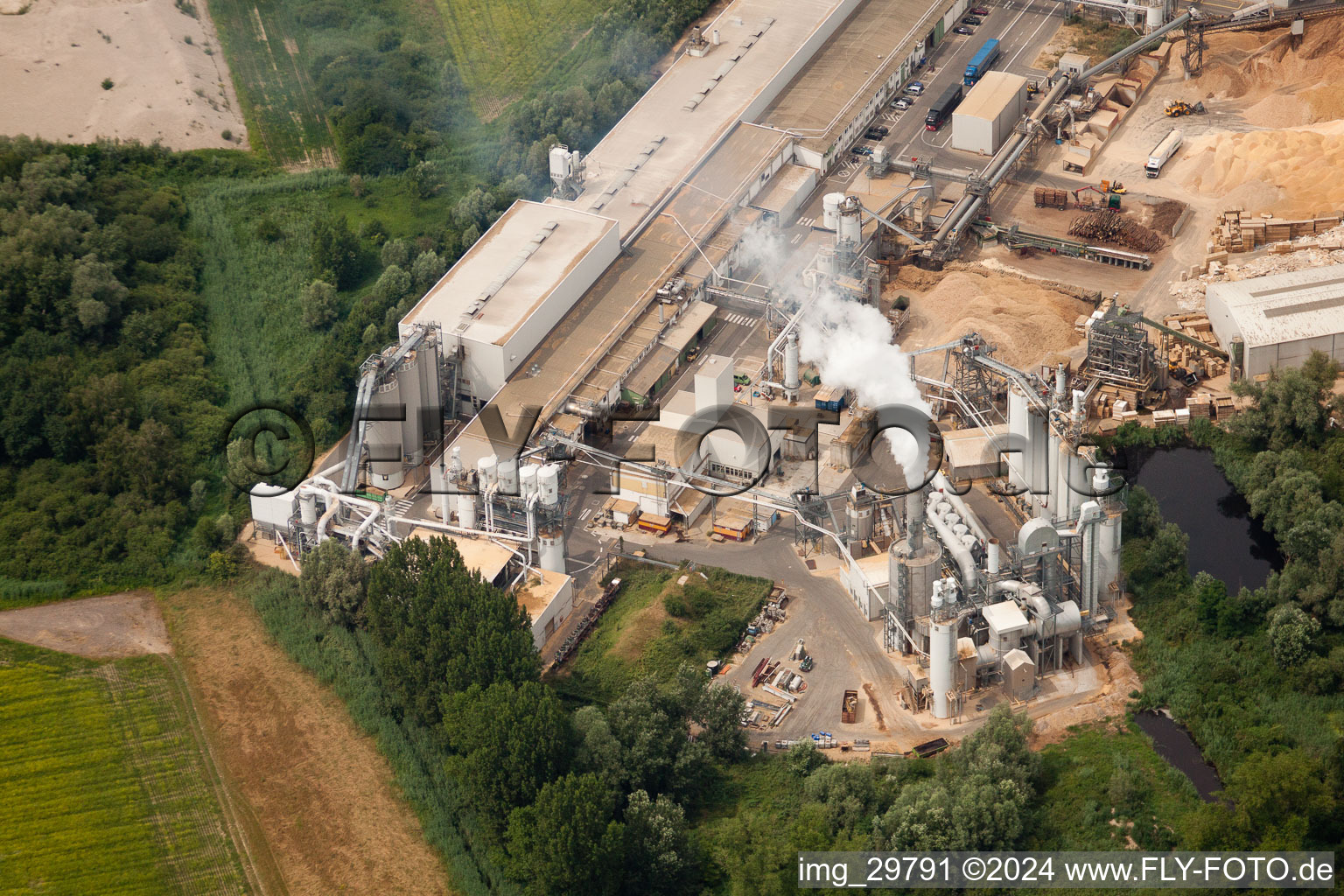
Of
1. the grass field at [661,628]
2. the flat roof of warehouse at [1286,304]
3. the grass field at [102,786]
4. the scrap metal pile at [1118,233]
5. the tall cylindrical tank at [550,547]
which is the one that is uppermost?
the scrap metal pile at [1118,233]

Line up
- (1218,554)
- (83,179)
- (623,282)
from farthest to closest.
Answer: (83,179)
(623,282)
(1218,554)

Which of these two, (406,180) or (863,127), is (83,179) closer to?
(406,180)

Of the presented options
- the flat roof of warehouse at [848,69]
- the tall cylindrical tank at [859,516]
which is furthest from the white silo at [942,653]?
the flat roof of warehouse at [848,69]

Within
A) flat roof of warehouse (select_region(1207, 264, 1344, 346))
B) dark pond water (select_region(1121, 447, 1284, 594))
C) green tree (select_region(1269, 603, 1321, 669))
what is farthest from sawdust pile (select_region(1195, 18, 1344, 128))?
green tree (select_region(1269, 603, 1321, 669))

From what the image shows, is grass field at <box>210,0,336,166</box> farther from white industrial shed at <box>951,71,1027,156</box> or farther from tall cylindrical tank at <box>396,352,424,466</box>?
white industrial shed at <box>951,71,1027,156</box>

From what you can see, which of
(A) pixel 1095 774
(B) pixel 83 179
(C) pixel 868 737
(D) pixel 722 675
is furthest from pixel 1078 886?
(B) pixel 83 179

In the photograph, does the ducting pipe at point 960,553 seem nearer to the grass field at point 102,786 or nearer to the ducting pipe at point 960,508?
the ducting pipe at point 960,508
